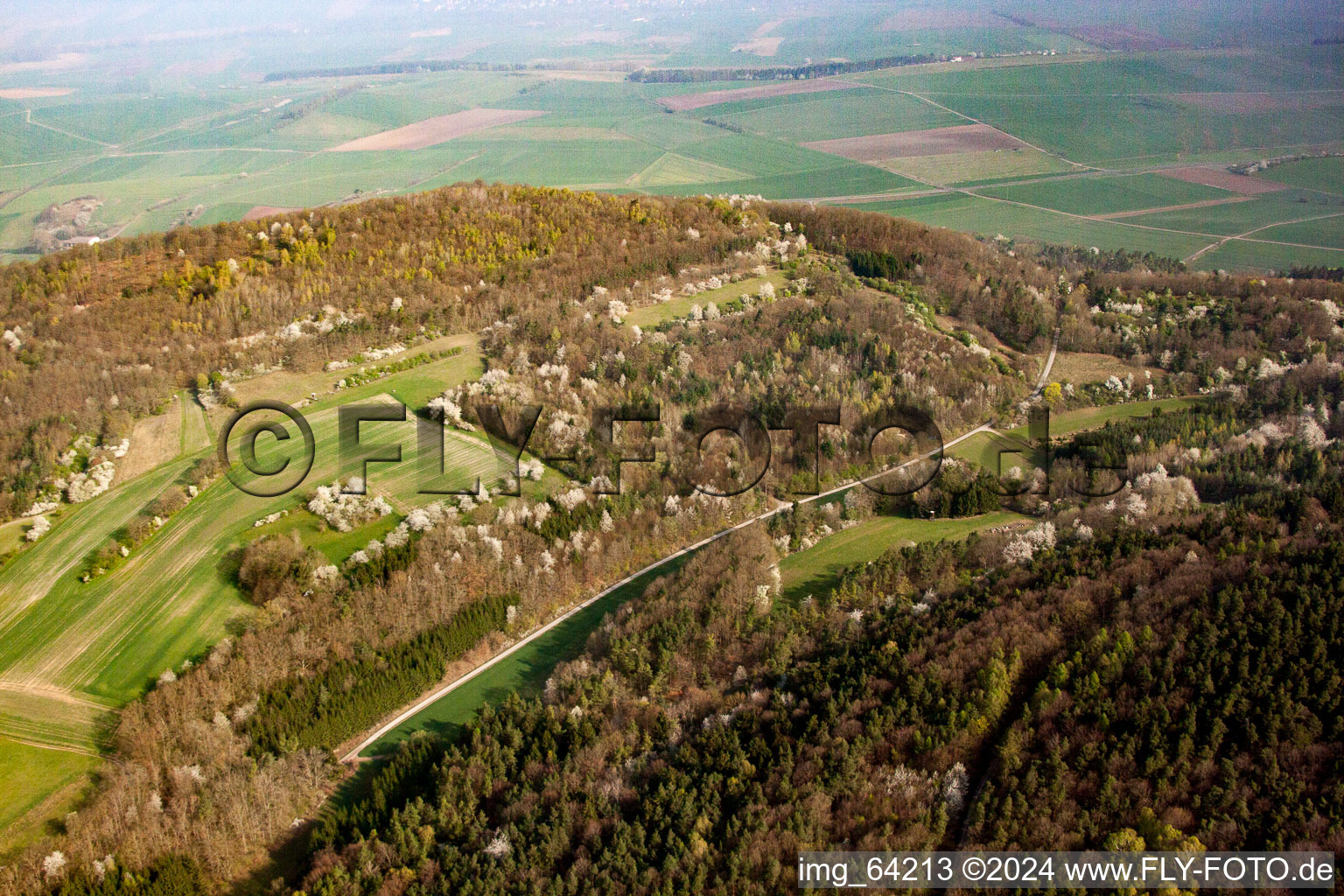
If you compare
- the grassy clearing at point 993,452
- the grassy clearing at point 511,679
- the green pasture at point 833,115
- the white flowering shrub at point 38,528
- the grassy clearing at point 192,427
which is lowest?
the grassy clearing at point 511,679

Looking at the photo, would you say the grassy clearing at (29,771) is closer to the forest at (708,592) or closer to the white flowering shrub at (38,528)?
the forest at (708,592)

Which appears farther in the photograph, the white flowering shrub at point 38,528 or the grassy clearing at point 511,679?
the white flowering shrub at point 38,528

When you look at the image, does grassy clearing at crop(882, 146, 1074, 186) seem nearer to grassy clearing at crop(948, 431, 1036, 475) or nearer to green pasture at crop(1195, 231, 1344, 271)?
green pasture at crop(1195, 231, 1344, 271)

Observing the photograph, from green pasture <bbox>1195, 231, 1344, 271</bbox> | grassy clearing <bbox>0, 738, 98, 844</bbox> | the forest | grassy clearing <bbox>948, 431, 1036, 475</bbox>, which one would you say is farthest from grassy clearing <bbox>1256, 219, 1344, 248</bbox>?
grassy clearing <bbox>0, 738, 98, 844</bbox>

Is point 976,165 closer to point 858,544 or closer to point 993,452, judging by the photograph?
point 993,452

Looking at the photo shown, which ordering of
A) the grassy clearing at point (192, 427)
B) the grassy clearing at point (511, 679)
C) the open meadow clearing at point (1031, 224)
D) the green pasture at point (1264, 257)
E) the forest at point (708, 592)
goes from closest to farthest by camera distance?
the forest at point (708, 592), the grassy clearing at point (511, 679), the grassy clearing at point (192, 427), the green pasture at point (1264, 257), the open meadow clearing at point (1031, 224)

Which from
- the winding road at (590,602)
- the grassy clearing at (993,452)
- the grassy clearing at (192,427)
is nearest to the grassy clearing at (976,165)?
the grassy clearing at (993,452)

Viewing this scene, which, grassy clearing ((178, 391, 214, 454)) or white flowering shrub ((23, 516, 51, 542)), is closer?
white flowering shrub ((23, 516, 51, 542))

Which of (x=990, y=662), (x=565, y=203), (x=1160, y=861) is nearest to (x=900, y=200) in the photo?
(x=565, y=203)
